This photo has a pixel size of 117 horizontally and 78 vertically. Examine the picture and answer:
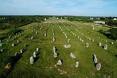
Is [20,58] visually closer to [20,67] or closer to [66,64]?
A: [20,67]

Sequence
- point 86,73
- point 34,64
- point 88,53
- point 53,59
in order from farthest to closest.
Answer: point 88,53 < point 53,59 < point 34,64 < point 86,73

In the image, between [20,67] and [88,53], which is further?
[88,53]

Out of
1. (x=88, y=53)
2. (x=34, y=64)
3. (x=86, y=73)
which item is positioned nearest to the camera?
(x=86, y=73)

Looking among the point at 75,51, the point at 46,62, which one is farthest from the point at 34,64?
the point at 75,51

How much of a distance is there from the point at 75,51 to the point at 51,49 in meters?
6.88

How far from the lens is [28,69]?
48406mm

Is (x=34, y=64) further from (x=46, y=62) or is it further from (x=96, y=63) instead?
(x=96, y=63)

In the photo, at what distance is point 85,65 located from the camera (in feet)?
171

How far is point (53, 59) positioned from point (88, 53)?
1209 centimetres

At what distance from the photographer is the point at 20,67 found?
4969 cm

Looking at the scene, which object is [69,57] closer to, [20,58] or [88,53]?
[88,53]

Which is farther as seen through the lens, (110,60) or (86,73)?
(110,60)

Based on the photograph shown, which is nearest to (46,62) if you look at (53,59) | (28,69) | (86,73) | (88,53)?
(53,59)

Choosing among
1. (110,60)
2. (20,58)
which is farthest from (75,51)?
(20,58)
